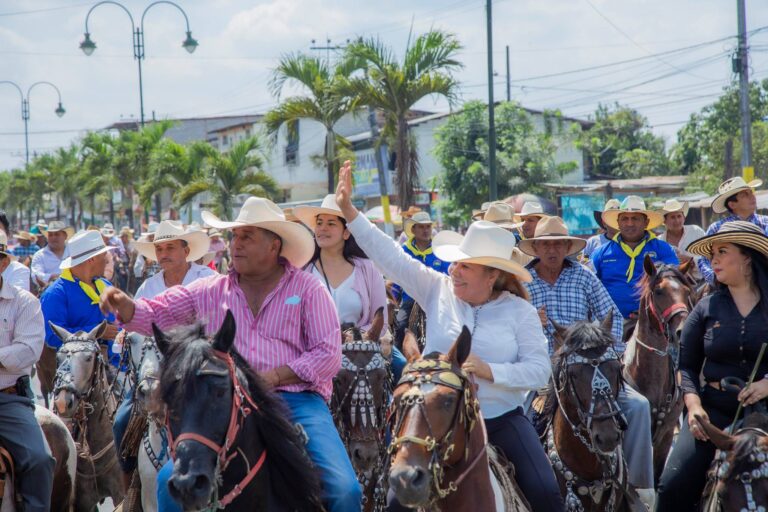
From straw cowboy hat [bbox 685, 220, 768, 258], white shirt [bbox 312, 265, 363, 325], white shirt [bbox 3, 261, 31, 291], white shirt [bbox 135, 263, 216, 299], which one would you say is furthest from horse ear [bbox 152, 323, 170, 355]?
white shirt [bbox 3, 261, 31, 291]

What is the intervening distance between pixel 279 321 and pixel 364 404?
77.1 inches

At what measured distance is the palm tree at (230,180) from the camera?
33.4 meters

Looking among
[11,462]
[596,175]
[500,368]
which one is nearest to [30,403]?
[11,462]

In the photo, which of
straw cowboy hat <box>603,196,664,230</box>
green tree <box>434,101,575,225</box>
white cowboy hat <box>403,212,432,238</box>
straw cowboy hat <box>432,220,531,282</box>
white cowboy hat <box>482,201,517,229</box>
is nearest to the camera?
straw cowboy hat <box>432,220,531,282</box>

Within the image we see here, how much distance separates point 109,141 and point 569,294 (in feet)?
143

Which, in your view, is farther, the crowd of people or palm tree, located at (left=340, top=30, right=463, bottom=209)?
palm tree, located at (left=340, top=30, right=463, bottom=209)

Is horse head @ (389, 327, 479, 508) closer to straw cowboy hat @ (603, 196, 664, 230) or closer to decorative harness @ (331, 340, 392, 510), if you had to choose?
decorative harness @ (331, 340, 392, 510)

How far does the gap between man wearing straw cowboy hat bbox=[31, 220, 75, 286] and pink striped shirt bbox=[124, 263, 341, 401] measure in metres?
10.8

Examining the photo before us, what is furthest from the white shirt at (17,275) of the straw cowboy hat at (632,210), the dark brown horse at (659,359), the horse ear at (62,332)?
the dark brown horse at (659,359)

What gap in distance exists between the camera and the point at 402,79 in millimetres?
22359

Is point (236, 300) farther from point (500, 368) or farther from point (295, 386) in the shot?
point (500, 368)

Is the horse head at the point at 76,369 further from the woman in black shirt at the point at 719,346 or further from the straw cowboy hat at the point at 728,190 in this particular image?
the straw cowboy hat at the point at 728,190

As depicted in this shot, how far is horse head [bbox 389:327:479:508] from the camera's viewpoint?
403cm

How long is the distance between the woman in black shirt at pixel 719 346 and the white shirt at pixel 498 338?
1083mm
